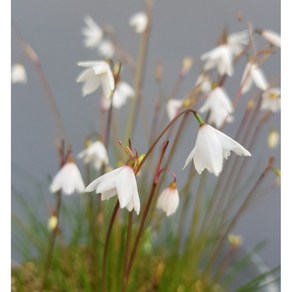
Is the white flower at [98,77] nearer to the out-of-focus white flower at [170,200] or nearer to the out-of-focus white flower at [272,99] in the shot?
the out-of-focus white flower at [170,200]

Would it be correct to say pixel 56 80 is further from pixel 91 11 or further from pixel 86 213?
pixel 86 213

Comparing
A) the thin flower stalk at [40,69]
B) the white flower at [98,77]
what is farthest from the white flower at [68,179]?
the thin flower stalk at [40,69]

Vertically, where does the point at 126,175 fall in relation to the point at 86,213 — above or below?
below

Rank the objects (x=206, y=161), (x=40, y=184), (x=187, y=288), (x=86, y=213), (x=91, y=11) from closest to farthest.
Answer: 1. (x=206, y=161)
2. (x=187, y=288)
3. (x=86, y=213)
4. (x=40, y=184)
5. (x=91, y=11)

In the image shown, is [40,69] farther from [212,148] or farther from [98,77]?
[212,148]

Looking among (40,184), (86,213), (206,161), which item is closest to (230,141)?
(206,161)

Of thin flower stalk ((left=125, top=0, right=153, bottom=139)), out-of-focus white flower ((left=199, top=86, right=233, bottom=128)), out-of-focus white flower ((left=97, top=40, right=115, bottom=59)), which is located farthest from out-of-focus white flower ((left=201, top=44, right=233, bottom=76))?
out-of-focus white flower ((left=97, top=40, right=115, bottom=59))

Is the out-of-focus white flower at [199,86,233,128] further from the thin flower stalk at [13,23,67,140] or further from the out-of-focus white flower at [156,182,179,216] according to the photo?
the thin flower stalk at [13,23,67,140]
